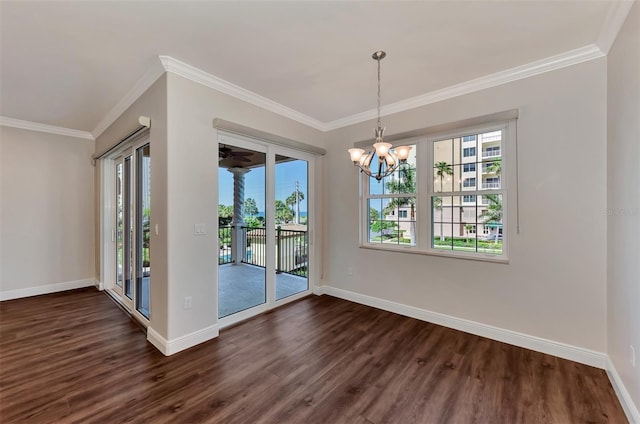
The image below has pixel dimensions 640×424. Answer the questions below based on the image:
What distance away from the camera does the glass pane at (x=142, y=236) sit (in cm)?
314

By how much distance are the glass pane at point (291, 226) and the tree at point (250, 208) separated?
330 mm

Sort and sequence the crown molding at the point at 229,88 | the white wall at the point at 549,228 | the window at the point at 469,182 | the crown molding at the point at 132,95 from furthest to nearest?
the window at the point at 469,182
the crown molding at the point at 132,95
the crown molding at the point at 229,88
the white wall at the point at 549,228

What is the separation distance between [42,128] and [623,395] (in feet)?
24.2

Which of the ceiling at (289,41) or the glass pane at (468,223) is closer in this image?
the ceiling at (289,41)

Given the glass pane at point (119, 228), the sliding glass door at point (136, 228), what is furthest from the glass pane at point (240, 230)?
the glass pane at point (119, 228)

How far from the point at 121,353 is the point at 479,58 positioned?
4.29m

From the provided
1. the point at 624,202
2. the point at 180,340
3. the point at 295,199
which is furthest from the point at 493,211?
the point at 180,340

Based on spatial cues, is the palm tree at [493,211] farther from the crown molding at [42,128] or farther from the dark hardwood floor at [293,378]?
the crown molding at [42,128]

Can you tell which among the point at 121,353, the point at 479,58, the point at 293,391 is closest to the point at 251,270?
the point at 121,353

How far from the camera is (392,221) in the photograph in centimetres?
362

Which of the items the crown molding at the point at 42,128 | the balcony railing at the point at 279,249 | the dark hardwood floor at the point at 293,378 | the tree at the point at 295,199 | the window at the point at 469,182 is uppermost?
the crown molding at the point at 42,128

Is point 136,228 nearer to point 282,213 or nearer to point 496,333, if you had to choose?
point 282,213

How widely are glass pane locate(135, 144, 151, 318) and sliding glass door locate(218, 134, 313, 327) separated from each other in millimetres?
907

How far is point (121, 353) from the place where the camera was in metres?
2.47
